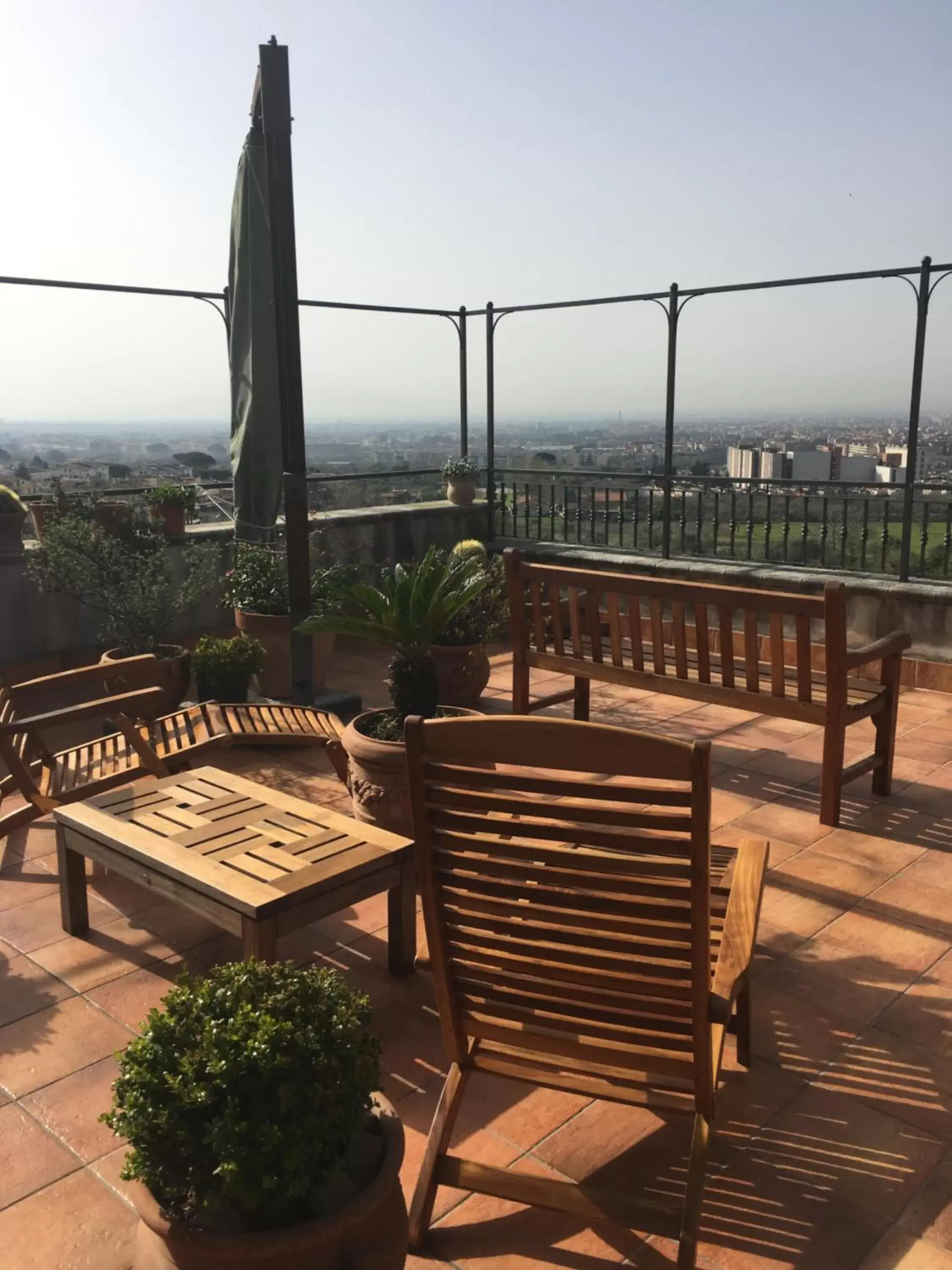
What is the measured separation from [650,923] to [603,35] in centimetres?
618

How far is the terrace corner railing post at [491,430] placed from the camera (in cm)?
782

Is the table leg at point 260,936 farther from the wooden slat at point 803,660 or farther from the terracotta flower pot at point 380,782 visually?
the wooden slat at point 803,660

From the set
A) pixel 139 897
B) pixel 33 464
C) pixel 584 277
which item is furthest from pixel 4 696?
pixel 584 277

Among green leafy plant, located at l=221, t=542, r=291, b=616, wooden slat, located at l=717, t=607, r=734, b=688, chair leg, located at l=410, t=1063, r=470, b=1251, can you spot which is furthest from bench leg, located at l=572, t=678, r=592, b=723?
chair leg, located at l=410, t=1063, r=470, b=1251

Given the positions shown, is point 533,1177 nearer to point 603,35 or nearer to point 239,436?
point 239,436

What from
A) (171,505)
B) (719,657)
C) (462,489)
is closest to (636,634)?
(719,657)

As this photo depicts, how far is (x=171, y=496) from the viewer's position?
624 centimetres

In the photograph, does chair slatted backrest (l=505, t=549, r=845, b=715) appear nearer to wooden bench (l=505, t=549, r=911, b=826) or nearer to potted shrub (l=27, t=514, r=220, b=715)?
wooden bench (l=505, t=549, r=911, b=826)

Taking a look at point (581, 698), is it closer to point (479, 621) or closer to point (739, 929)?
point (479, 621)

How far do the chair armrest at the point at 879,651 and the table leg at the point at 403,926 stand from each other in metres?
2.03

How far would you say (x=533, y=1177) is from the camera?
187 cm

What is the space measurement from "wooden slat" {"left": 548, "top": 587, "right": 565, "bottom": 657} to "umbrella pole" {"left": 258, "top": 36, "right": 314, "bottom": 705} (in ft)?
4.23

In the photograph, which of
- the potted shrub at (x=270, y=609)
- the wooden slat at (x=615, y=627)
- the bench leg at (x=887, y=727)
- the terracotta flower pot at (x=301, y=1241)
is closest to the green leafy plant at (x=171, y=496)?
the potted shrub at (x=270, y=609)

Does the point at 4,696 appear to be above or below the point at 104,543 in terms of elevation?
below
